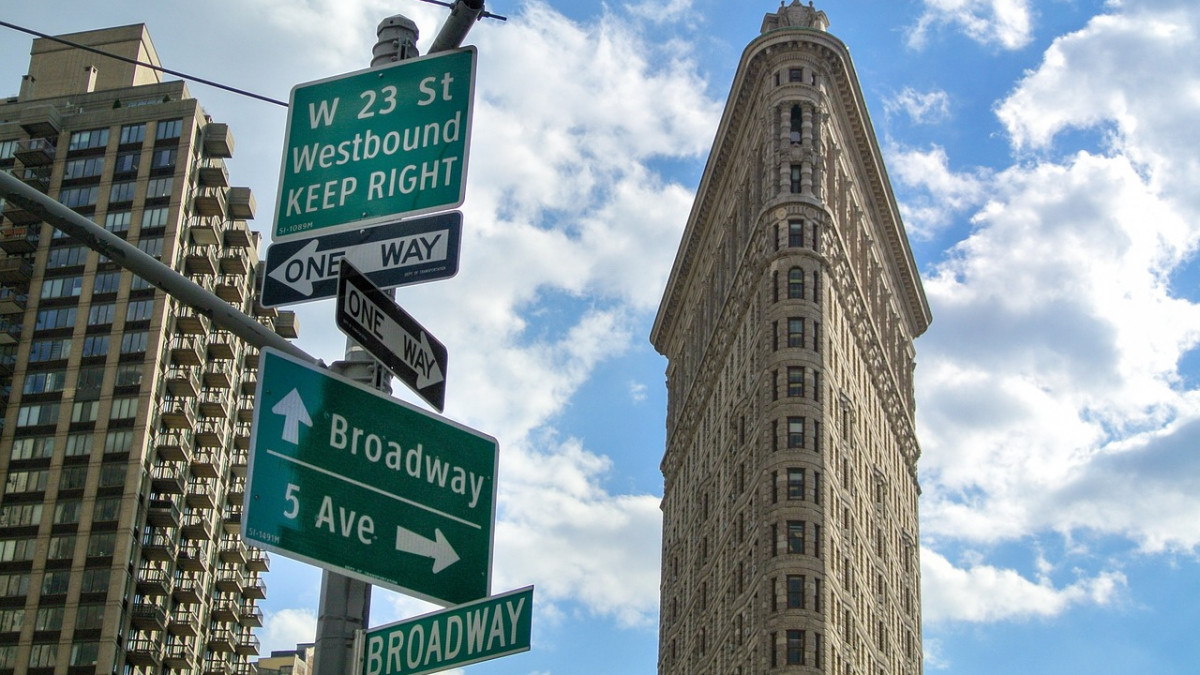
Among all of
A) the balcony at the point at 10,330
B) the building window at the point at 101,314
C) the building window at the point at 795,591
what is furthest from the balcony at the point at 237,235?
the building window at the point at 795,591

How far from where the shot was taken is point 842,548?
86.8 metres

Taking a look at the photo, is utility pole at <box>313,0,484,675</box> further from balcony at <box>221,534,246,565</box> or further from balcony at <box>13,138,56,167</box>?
balcony at <box>13,138,56,167</box>

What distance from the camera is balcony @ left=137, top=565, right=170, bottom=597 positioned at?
86562 mm

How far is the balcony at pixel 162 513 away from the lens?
289 feet

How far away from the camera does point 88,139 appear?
97750 mm

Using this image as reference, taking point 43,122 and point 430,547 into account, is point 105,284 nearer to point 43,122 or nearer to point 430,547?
point 43,122

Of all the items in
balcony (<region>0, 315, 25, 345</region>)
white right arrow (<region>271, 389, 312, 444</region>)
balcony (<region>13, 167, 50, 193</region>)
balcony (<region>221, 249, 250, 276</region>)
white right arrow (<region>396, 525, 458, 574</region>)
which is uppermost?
balcony (<region>13, 167, 50, 193</region>)

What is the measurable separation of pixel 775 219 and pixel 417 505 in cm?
8746

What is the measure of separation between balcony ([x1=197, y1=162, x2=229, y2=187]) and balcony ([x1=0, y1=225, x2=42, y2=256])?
1061 centimetres

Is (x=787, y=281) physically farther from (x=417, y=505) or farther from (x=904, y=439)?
(x=417, y=505)

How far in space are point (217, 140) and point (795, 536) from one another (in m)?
44.5

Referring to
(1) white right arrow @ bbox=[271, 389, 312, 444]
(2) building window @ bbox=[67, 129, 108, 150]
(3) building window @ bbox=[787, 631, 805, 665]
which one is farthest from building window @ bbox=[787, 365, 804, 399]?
(1) white right arrow @ bbox=[271, 389, 312, 444]

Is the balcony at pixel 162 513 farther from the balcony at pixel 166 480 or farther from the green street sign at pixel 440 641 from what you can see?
the green street sign at pixel 440 641

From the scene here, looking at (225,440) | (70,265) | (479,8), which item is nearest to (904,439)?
(225,440)
